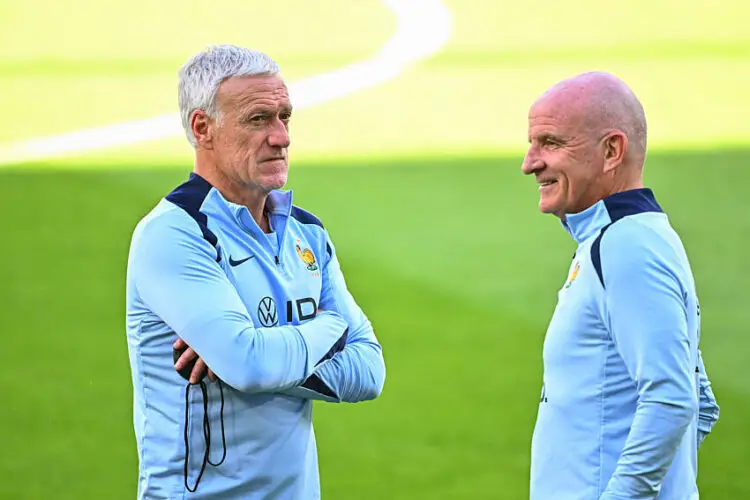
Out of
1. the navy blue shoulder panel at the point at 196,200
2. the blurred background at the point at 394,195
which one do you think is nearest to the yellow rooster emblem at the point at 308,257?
the navy blue shoulder panel at the point at 196,200

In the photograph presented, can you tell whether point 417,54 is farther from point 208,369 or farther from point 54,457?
point 208,369

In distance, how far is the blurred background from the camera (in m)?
6.71

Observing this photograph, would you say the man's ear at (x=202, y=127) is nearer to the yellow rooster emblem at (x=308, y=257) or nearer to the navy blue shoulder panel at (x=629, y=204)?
the yellow rooster emblem at (x=308, y=257)

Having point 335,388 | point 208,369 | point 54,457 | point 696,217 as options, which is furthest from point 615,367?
point 696,217

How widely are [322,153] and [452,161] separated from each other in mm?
1264

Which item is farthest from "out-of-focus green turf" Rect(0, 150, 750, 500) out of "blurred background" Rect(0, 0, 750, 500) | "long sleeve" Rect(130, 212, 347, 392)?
"long sleeve" Rect(130, 212, 347, 392)

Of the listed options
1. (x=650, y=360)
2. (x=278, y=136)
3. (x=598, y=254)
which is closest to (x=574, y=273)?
(x=598, y=254)

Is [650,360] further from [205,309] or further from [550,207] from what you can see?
[205,309]

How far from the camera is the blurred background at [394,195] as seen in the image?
6.71m

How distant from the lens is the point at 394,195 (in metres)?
10.6

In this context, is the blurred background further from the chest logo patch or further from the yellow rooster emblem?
the chest logo patch

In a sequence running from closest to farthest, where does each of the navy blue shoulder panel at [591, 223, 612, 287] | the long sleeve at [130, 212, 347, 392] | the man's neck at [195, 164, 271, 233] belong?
the navy blue shoulder panel at [591, 223, 612, 287], the long sleeve at [130, 212, 347, 392], the man's neck at [195, 164, 271, 233]

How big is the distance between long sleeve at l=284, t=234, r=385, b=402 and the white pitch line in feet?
27.4

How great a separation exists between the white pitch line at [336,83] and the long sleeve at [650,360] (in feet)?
30.6
